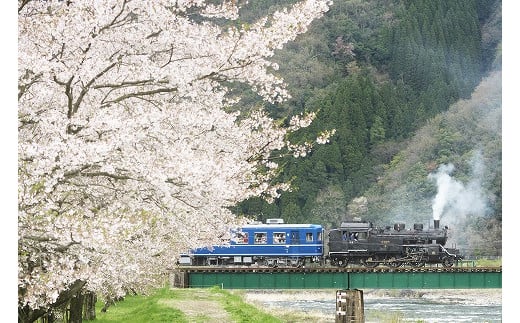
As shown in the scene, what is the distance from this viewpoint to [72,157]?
476 centimetres

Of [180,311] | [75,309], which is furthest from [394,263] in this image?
[75,309]

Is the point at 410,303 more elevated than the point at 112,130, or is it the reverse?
the point at 112,130

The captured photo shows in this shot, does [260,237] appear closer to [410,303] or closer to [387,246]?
[387,246]

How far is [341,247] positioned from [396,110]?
13.9m

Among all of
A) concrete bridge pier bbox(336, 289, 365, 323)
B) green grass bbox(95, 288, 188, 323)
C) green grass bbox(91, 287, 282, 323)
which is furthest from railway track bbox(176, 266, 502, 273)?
concrete bridge pier bbox(336, 289, 365, 323)

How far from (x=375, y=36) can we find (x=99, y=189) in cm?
3184

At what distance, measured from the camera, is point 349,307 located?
223 inches

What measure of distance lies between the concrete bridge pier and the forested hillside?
20354mm

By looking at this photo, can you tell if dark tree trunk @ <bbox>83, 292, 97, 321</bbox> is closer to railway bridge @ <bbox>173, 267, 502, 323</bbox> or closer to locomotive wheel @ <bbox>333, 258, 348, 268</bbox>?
railway bridge @ <bbox>173, 267, 502, 323</bbox>

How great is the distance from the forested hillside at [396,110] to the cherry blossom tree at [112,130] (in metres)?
19.5

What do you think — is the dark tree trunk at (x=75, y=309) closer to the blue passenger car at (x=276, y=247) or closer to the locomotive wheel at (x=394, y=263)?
the blue passenger car at (x=276, y=247)

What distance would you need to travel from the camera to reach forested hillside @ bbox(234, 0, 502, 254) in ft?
94.4
